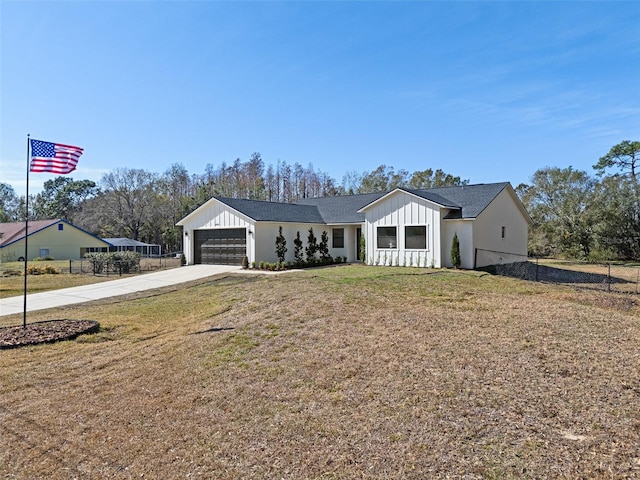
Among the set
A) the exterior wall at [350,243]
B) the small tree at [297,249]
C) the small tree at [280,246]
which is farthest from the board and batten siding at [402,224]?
the small tree at [280,246]

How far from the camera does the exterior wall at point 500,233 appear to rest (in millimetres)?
18203

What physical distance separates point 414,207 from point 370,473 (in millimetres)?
15793

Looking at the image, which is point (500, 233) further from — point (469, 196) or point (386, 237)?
point (386, 237)

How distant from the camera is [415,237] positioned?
18.3 m

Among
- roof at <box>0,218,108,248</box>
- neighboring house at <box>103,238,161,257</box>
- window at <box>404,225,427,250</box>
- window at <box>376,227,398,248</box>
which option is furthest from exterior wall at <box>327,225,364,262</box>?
roof at <box>0,218,108,248</box>

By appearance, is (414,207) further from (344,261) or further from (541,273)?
(541,273)

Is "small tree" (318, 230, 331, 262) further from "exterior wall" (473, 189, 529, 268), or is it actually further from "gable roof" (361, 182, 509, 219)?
"exterior wall" (473, 189, 529, 268)

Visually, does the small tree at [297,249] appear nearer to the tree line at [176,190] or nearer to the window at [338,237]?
the window at [338,237]

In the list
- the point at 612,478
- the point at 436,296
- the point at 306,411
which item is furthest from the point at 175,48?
the point at 612,478

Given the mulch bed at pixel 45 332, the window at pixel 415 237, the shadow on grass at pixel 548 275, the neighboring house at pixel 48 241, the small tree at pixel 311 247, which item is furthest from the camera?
the neighboring house at pixel 48 241

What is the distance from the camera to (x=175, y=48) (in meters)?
13.0

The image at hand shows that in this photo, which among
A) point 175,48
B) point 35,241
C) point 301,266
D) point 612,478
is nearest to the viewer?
point 612,478

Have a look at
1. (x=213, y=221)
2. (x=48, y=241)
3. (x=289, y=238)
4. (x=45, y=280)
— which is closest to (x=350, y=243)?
(x=289, y=238)

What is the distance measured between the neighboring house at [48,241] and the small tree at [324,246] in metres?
23.4
